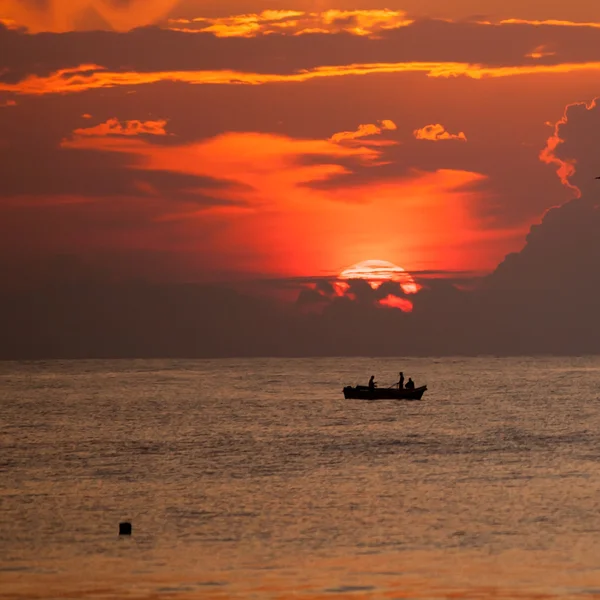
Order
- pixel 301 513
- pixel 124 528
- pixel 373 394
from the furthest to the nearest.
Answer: pixel 373 394
pixel 301 513
pixel 124 528

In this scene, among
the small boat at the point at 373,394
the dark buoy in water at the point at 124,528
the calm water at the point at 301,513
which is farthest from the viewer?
the small boat at the point at 373,394

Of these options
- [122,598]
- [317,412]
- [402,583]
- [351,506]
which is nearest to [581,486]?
[351,506]

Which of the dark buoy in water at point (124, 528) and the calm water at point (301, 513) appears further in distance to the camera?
the dark buoy in water at point (124, 528)

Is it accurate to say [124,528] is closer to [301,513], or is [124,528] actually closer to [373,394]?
[301,513]

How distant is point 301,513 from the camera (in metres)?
57.6

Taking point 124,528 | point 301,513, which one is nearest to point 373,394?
point 301,513

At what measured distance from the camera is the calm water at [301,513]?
42.0 meters

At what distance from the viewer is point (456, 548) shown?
4791cm

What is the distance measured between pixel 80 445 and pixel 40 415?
4781 cm

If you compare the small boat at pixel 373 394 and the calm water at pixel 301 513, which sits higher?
the small boat at pixel 373 394

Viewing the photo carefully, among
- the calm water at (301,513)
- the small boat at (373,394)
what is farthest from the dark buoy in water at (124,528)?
the small boat at (373,394)

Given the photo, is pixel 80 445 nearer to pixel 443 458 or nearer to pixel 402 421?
pixel 443 458

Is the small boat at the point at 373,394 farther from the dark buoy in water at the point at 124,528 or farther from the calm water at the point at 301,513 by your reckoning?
the dark buoy in water at the point at 124,528

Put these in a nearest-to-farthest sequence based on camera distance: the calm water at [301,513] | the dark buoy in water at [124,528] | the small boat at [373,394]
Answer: the calm water at [301,513]
the dark buoy in water at [124,528]
the small boat at [373,394]
